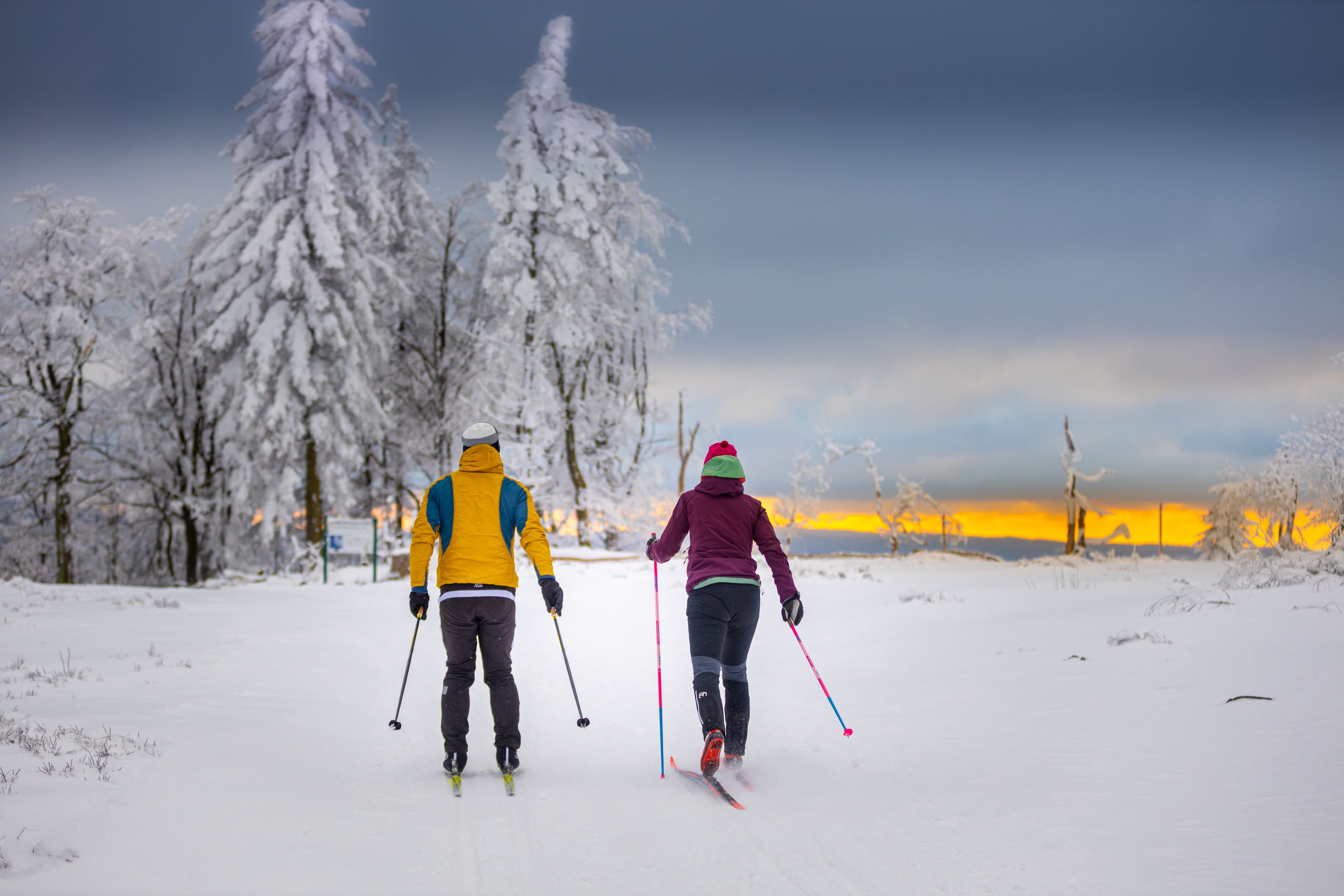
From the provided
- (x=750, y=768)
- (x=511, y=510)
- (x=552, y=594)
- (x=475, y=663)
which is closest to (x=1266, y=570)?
(x=750, y=768)

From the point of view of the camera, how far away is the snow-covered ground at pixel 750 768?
11.2 ft

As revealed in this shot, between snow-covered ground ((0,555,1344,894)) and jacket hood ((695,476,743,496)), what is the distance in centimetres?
178

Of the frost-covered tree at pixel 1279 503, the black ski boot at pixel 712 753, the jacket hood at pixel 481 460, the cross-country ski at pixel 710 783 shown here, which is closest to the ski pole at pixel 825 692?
the black ski boot at pixel 712 753

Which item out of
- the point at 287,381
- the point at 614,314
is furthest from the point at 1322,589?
the point at 287,381

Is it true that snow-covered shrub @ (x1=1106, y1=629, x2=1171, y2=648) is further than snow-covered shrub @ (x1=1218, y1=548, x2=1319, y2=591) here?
No

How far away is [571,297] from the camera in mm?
21891

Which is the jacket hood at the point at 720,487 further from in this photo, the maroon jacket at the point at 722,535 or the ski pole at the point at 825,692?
the ski pole at the point at 825,692

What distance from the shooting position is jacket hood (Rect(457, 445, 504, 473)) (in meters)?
4.98

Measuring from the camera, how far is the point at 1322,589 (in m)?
7.85

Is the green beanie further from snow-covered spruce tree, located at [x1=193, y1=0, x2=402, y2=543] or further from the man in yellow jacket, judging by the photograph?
snow-covered spruce tree, located at [x1=193, y1=0, x2=402, y2=543]

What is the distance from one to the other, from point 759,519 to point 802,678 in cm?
322

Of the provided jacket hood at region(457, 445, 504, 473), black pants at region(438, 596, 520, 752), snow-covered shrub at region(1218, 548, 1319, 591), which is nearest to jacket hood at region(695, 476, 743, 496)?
jacket hood at region(457, 445, 504, 473)

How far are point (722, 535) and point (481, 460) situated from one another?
5.26 ft

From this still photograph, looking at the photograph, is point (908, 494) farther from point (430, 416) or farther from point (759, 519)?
point (759, 519)
